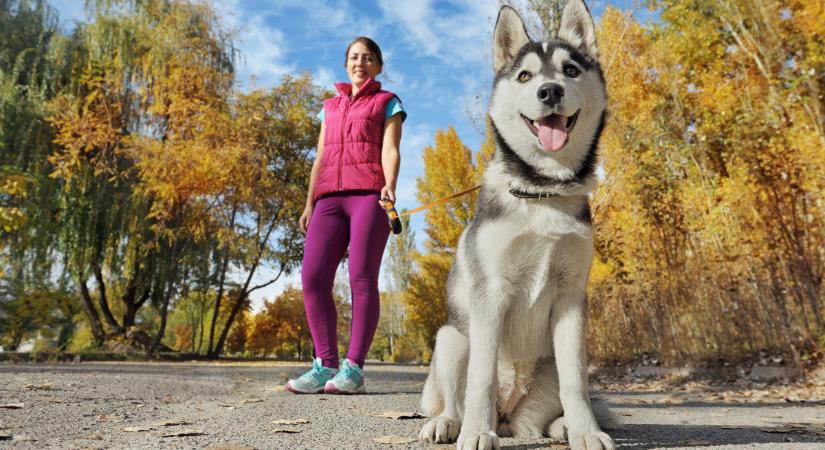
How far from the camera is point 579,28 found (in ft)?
9.18

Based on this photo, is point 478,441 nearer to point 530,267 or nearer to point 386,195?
point 530,267

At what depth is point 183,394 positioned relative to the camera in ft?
15.7

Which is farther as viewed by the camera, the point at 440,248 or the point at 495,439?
the point at 440,248

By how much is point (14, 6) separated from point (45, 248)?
7.21 meters

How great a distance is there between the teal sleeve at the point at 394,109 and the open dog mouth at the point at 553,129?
226cm

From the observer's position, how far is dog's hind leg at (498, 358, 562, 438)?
A: 2.54 metres

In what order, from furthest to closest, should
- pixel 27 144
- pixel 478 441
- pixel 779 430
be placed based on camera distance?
1. pixel 27 144
2. pixel 779 430
3. pixel 478 441

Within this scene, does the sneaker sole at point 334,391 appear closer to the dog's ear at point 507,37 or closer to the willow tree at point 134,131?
the dog's ear at point 507,37

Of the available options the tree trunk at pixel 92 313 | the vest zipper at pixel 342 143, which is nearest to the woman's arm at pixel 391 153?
the vest zipper at pixel 342 143

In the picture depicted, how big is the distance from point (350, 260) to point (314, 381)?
1.04m

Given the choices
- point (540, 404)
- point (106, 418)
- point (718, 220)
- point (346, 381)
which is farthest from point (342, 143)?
point (718, 220)

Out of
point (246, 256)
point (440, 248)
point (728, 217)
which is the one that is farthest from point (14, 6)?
A: point (728, 217)

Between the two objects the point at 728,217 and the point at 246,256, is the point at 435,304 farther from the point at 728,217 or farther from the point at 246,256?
the point at 728,217

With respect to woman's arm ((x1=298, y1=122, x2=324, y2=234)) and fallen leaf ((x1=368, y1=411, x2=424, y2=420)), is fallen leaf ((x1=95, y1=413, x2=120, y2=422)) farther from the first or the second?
woman's arm ((x1=298, y1=122, x2=324, y2=234))
